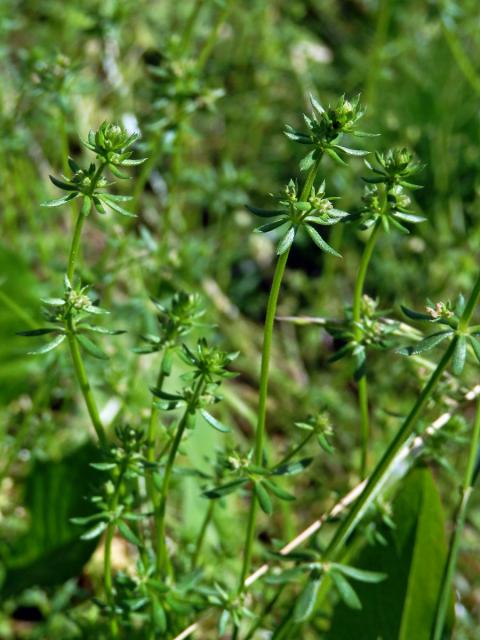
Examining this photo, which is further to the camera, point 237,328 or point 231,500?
point 237,328

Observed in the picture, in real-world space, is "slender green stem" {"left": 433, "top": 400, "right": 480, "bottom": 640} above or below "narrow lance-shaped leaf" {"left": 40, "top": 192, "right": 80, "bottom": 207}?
below

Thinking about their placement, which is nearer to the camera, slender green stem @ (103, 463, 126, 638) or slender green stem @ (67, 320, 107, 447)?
slender green stem @ (67, 320, 107, 447)

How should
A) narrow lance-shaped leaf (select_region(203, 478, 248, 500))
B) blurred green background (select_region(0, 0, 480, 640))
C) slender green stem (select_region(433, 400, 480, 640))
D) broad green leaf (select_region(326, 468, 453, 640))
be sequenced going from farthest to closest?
blurred green background (select_region(0, 0, 480, 640)) → broad green leaf (select_region(326, 468, 453, 640)) → slender green stem (select_region(433, 400, 480, 640)) → narrow lance-shaped leaf (select_region(203, 478, 248, 500))

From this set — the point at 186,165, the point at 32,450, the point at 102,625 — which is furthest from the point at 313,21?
the point at 102,625

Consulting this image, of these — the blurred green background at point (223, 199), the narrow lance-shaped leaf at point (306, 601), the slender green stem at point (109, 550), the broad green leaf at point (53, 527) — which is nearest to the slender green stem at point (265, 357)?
the narrow lance-shaped leaf at point (306, 601)

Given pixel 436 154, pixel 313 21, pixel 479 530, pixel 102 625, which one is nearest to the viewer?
pixel 102 625

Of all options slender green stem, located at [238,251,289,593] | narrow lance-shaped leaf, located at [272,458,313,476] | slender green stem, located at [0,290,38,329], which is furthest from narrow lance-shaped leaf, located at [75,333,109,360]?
slender green stem, located at [0,290,38,329]

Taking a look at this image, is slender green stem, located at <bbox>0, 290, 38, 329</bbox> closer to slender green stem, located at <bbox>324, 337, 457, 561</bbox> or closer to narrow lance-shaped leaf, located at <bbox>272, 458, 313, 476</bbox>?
Answer: narrow lance-shaped leaf, located at <bbox>272, 458, 313, 476</bbox>

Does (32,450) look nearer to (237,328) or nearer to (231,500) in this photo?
(231,500)
